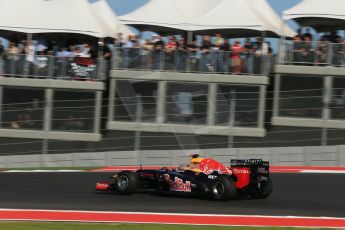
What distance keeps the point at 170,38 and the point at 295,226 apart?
12530mm

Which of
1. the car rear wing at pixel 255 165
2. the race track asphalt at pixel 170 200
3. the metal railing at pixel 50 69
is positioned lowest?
the race track asphalt at pixel 170 200

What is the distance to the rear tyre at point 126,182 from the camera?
497 inches

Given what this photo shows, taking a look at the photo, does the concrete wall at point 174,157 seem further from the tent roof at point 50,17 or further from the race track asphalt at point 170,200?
the tent roof at point 50,17

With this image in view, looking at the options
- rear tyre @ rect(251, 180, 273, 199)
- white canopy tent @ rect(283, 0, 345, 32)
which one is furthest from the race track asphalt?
white canopy tent @ rect(283, 0, 345, 32)

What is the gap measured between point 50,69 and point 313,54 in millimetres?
7480

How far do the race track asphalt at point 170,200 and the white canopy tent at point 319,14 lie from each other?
22.3ft

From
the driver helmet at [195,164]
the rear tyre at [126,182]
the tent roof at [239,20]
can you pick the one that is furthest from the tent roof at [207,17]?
the rear tyre at [126,182]

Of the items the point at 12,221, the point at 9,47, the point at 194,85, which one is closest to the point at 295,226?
the point at 12,221

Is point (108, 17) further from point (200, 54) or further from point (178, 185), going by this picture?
point (178, 185)

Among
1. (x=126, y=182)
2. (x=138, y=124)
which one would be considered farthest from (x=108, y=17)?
(x=126, y=182)

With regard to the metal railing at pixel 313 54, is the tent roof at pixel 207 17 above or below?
above

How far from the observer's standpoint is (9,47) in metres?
22.0

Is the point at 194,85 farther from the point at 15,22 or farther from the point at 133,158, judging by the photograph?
the point at 15,22

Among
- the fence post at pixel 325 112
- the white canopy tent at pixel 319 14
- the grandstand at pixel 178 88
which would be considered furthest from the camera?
the white canopy tent at pixel 319 14
